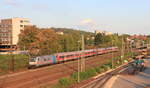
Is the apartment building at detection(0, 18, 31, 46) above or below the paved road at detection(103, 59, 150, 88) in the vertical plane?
above

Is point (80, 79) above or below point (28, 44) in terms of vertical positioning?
below

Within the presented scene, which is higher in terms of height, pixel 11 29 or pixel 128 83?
pixel 11 29

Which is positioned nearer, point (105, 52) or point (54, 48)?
point (54, 48)

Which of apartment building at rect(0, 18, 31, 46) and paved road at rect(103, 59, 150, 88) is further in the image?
apartment building at rect(0, 18, 31, 46)

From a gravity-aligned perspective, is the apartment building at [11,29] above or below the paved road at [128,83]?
above

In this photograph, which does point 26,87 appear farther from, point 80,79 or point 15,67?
point 15,67

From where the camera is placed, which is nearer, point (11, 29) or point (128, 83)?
point (128, 83)

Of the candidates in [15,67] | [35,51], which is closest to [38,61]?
[15,67]

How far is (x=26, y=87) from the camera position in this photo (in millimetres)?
27344

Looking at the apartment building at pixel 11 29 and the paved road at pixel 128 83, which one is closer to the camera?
the paved road at pixel 128 83

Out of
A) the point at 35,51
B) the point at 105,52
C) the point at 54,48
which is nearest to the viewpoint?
the point at 35,51

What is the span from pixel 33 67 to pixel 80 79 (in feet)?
45.4

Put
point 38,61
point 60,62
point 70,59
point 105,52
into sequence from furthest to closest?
point 105,52 < point 70,59 < point 60,62 < point 38,61

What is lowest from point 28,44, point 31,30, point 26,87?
point 26,87
